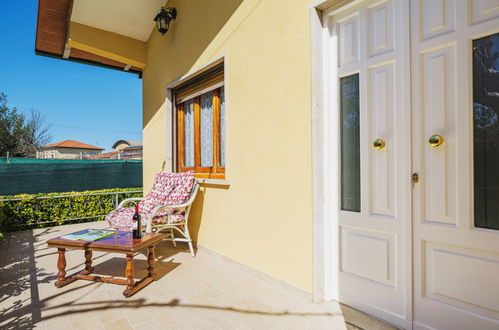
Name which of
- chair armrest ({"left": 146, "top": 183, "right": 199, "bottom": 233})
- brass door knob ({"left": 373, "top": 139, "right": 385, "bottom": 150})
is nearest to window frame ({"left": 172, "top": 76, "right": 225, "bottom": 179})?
chair armrest ({"left": 146, "top": 183, "right": 199, "bottom": 233})

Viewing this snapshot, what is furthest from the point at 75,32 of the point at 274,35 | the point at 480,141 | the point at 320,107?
the point at 480,141

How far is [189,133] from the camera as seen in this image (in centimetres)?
437

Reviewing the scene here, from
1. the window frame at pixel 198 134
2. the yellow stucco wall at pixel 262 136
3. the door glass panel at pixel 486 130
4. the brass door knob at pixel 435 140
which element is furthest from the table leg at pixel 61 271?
the door glass panel at pixel 486 130

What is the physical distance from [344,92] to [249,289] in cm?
193

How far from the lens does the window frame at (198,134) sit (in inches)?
143

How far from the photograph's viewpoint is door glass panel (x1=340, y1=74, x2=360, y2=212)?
2.10 metres

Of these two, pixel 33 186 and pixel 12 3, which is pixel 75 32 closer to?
pixel 33 186

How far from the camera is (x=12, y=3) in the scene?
9.01m

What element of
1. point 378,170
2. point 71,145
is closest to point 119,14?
point 378,170

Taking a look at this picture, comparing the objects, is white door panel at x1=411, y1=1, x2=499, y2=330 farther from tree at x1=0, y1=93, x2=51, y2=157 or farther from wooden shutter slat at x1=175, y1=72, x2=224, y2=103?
tree at x1=0, y1=93, x2=51, y2=157

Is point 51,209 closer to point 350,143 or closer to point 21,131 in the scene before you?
point 350,143

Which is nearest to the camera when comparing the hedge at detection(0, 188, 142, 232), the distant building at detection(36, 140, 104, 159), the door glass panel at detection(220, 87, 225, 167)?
the door glass panel at detection(220, 87, 225, 167)

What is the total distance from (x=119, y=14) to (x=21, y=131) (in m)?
14.3

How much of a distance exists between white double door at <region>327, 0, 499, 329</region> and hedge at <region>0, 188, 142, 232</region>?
5.62 metres
